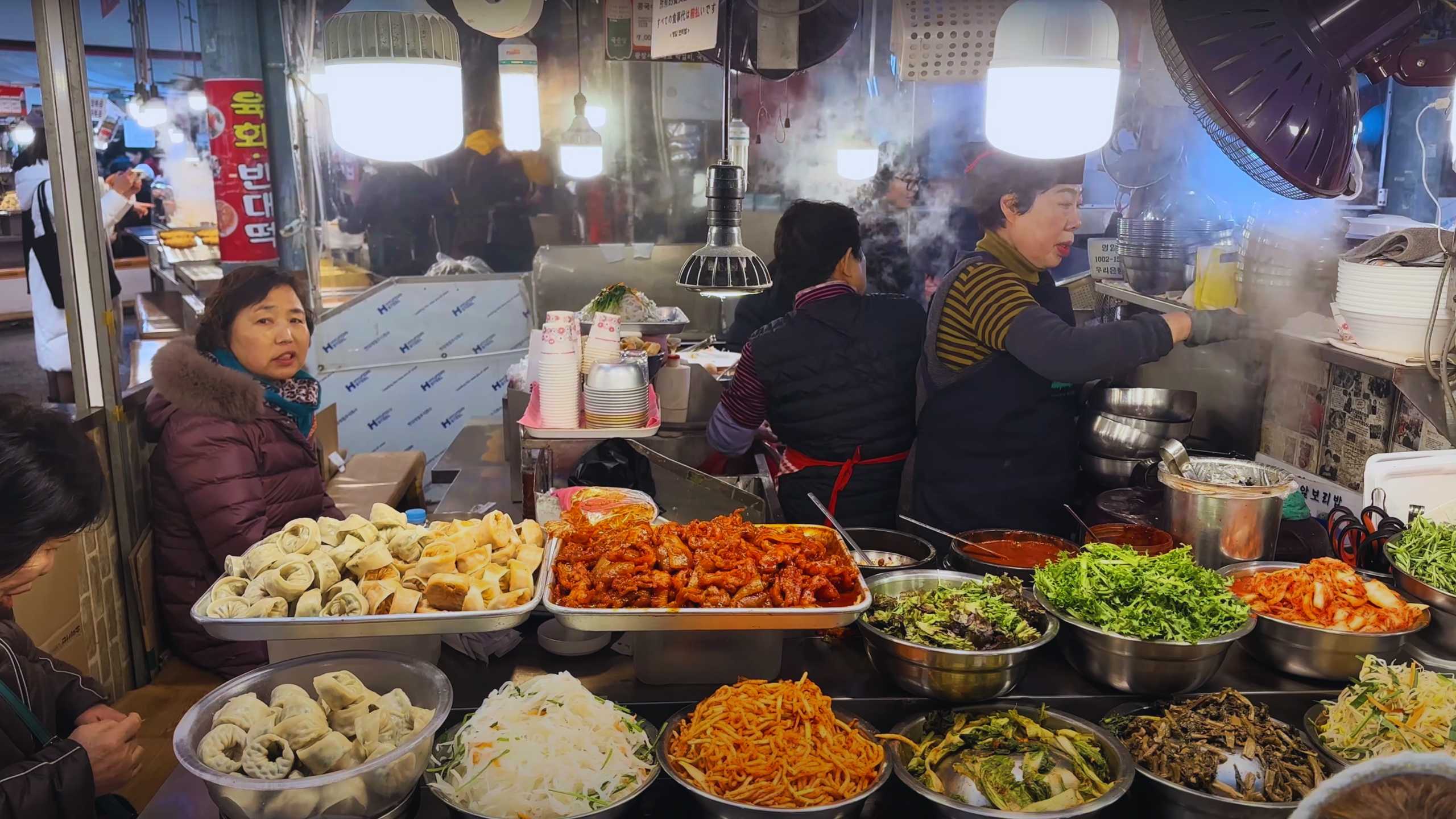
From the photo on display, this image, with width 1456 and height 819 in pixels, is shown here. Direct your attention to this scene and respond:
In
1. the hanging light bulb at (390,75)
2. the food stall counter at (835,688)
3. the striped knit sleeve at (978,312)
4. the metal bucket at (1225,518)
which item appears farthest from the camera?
the striped knit sleeve at (978,312)

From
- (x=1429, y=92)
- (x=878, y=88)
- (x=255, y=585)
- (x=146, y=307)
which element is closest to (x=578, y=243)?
(x=878, y=88)

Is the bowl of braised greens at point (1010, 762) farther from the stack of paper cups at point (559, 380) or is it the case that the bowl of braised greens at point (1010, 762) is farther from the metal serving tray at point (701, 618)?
the stack of paper cups at point (559, 380)

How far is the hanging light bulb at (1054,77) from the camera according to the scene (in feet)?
6.57

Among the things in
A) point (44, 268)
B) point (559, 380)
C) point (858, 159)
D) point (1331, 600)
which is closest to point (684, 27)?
point (559, 380)

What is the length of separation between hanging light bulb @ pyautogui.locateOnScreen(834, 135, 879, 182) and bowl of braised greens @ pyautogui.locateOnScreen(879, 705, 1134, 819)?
6.06 m

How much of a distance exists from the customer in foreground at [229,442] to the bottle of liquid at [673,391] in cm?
134

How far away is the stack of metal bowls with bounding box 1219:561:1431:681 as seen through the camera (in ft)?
6.63

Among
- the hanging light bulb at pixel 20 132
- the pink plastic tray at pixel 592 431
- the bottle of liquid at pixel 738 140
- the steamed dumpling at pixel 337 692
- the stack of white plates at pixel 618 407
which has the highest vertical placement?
the hanging light bulb at pixel 20 132

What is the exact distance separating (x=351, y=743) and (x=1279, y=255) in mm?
3048

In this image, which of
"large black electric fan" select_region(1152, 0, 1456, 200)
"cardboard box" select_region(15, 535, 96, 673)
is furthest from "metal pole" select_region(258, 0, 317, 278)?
"large black electric fan" select_region(1152, 0, 1456, 200)

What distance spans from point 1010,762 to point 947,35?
3277 mm

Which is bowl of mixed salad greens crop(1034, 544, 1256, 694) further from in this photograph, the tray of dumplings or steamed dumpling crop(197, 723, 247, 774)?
steamed dumpling crop(197, 723, 247, 774)

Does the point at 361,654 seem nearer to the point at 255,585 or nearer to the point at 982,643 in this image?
the point at 255,585

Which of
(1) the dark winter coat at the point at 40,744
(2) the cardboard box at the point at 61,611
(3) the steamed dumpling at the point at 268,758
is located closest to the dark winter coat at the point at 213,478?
(2) the cardboard box at the point at 61,611
